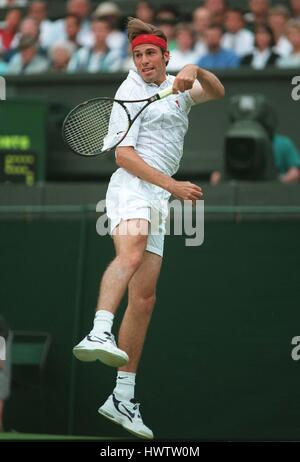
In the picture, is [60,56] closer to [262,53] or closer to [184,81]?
[262,53]

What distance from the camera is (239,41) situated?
13.3 metres

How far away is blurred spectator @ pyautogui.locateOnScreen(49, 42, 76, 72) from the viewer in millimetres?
13883

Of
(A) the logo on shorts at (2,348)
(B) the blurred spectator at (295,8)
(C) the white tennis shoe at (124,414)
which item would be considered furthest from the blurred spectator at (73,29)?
(C) the white tennis shoe at (124,414)

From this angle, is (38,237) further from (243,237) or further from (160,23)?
(160,23)

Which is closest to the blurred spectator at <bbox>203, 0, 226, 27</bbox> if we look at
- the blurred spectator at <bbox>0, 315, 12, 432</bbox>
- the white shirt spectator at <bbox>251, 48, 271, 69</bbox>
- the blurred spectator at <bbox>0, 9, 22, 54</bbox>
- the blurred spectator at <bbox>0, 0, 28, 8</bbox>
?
the white shirt spectator at <bbox>251, 48, 271, 69</bbox>

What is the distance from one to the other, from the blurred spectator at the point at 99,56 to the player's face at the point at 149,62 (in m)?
5.83

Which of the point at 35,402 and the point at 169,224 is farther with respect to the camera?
the point at 35,402

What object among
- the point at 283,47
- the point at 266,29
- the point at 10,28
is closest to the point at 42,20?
the point at 10,28

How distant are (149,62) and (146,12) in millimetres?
6281

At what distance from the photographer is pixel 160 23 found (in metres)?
13.8

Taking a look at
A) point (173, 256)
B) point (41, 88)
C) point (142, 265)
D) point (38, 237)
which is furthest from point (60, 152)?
point (142, 265)

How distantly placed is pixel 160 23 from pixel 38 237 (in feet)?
12.6

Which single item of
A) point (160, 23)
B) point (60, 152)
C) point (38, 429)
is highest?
point (160, 23)

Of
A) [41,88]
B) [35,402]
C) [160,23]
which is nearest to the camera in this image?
[35,402]
